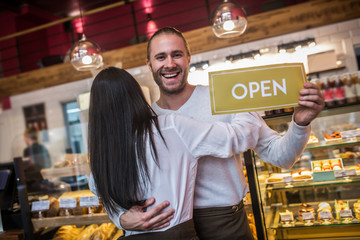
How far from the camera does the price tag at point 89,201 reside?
245 cm

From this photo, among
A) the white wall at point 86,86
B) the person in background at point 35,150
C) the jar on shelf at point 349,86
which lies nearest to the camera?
the jar on shelf at point 349,86

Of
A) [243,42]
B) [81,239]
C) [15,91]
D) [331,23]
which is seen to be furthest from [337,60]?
[15,91]

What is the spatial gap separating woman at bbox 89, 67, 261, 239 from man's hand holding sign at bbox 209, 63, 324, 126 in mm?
106

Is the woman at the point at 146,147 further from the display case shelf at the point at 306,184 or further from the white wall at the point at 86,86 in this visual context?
the white wall at the point at 86,86

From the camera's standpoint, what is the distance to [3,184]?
2.57 meters

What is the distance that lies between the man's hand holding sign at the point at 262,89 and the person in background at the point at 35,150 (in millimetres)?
6442

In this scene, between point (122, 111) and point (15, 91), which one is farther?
point (15, 91)

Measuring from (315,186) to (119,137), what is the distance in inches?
67.6

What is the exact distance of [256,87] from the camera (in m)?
1.28

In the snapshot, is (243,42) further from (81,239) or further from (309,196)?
(81,239)

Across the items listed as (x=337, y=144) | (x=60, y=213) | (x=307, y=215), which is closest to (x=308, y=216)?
(x=307, y=215)

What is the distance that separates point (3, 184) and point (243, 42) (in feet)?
12.6

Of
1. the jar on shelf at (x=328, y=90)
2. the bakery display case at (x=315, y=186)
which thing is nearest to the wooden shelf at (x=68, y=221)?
the bakery display case at (x=315, y=186)

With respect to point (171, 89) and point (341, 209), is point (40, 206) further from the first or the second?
point (341, 209)
